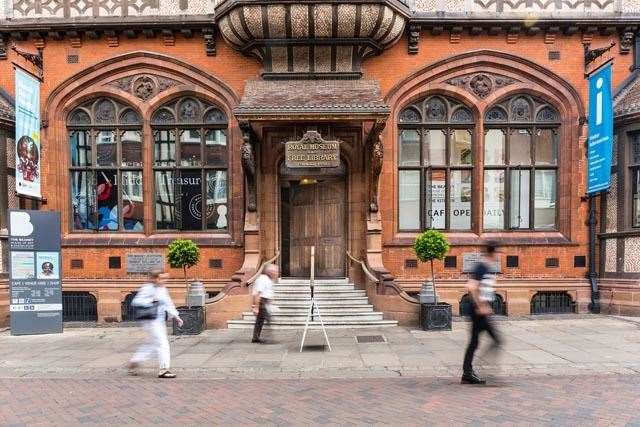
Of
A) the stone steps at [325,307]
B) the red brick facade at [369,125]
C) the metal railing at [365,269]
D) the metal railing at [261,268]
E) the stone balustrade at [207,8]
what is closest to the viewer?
the stone steps at [325,307]

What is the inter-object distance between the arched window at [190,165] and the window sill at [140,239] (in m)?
0.30

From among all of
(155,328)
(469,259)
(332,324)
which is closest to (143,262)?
(332,324)

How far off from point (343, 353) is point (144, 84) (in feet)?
30.9

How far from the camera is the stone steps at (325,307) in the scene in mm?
11039

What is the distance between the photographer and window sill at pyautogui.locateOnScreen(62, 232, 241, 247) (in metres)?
12.9

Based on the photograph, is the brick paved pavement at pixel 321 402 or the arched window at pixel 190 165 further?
the arched window at pixel 190 165

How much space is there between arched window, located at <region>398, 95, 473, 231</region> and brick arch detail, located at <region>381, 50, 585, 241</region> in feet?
0.78

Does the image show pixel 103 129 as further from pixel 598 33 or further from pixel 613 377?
pixel 598 33

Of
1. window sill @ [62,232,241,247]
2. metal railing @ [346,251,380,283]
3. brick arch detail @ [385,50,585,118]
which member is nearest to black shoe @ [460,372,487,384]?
metal railing @ [346,251,380,283]

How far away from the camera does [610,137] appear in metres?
11.7

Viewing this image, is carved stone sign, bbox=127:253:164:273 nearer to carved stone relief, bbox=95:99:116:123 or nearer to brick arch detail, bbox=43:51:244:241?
brick arch detail, bbox=43:51:244:241

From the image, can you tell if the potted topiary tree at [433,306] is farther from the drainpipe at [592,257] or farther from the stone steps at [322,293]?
the drainpipe at [592,257]

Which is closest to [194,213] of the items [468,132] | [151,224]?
[151,224]

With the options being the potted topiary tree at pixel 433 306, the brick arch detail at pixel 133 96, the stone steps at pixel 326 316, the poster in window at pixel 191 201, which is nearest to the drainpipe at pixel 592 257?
the potted topiary tree at pixel 433 306
